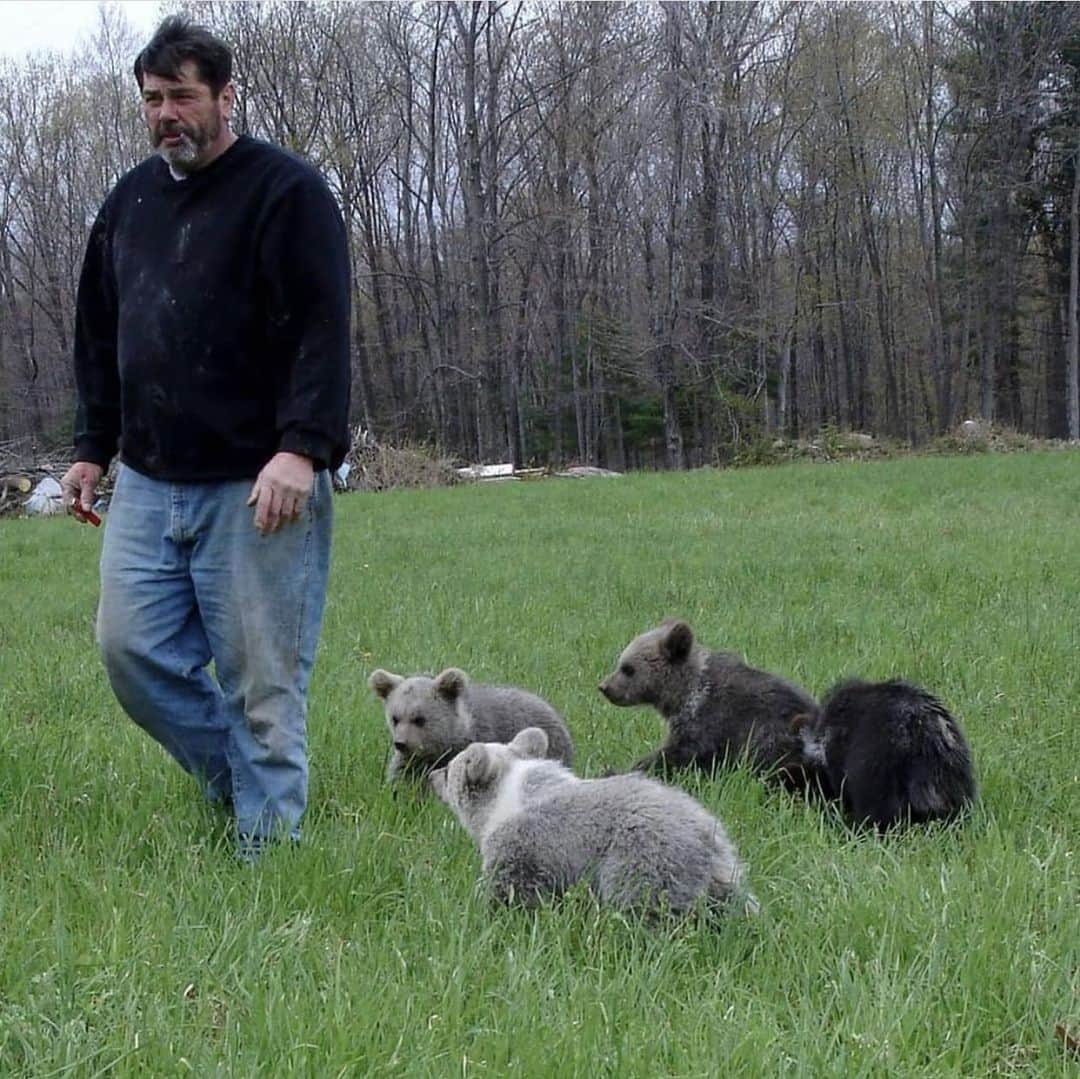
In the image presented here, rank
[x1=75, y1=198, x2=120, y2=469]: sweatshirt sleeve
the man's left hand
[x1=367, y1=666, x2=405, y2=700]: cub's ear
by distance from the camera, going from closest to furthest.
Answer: the man's left hand < [x1=75, y1=198, x2=120, y2=469]: sweatshirt sleeve < [x1=367, y1=666, x2=405, y2=700]: cub's ear

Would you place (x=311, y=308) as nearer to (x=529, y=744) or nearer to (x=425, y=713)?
(x=529, y=744)

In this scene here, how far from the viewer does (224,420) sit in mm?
4234

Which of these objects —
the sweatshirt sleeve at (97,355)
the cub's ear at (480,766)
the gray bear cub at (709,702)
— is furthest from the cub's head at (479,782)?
the sweatshirt sleeve at (97,355)

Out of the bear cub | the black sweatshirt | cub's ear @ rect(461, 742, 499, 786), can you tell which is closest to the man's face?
the black sweatshirt

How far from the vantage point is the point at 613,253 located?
144 ft

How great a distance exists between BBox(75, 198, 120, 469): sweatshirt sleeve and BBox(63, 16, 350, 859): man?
22 centimetres


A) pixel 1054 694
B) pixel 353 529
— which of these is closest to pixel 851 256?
pixel 353 529

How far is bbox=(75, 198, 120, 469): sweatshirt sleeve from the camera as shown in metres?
4.59

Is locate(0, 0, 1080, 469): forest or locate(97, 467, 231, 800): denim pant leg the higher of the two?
locate(0, 0, 1080, 469): forest

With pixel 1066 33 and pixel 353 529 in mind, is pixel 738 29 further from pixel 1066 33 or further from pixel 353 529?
pixel 353 529

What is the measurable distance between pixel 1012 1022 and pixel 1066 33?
4123cm

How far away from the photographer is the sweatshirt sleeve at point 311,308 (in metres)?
4.10

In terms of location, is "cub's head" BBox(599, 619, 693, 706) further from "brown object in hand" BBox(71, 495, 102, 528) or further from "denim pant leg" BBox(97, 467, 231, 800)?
"brown object in hand" BBox(71, 495, 102, 528)

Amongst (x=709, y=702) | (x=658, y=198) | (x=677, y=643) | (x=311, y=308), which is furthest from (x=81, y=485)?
(x=658, y=198)
